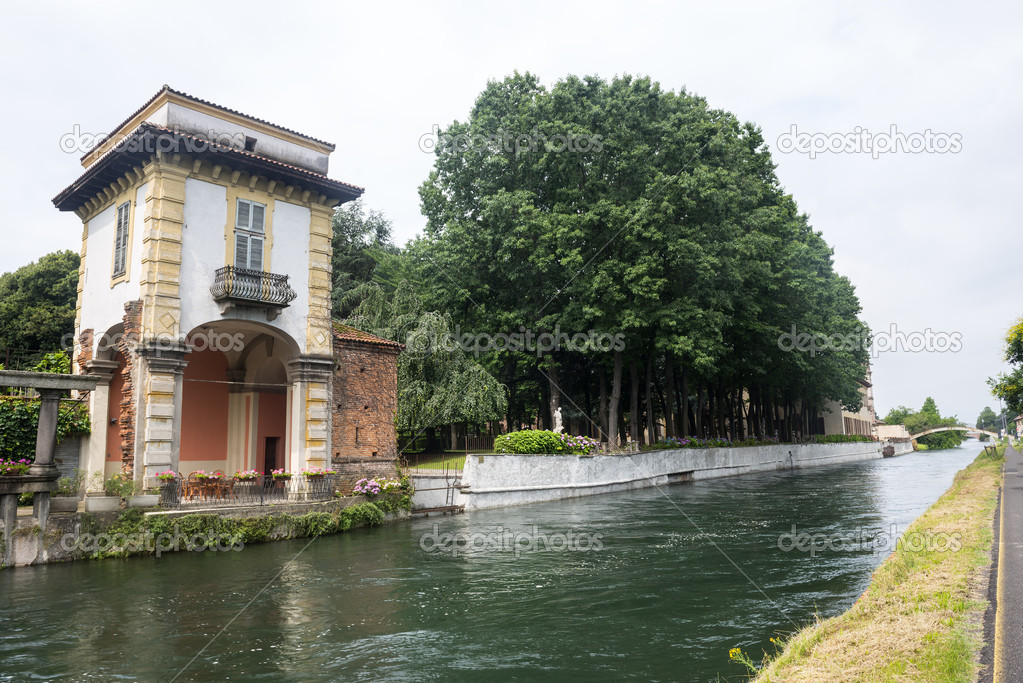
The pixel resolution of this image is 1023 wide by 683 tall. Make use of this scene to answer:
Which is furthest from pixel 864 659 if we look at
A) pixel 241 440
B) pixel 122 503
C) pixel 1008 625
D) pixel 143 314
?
pixel 241 440

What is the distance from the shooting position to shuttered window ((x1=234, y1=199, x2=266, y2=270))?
20.8 meters

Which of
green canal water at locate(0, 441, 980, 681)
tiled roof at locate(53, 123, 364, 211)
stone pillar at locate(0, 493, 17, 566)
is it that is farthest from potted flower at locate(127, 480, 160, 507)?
tiled roof at locate(53, 123, 364, 211)

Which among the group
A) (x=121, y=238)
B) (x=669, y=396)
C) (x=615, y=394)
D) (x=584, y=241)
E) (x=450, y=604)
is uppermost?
(x=584, y=241)

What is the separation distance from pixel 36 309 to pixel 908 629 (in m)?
42.1

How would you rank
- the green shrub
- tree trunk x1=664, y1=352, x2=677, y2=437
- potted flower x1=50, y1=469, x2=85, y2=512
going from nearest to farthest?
potted flower x1=50, y1=469, x2=85, y2=512 → the green shrub → tree trunk x1=664, y1=352, x2=677, y2=437

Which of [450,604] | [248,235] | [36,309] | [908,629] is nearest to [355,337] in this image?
[248,235]

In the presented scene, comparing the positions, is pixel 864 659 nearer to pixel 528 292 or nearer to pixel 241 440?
pixel 241 440

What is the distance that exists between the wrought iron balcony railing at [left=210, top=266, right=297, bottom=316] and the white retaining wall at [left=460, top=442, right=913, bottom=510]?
375 inches

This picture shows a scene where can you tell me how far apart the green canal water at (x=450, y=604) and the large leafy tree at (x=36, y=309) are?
2609 cm

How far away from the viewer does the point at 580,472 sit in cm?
3045

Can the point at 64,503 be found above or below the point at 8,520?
above

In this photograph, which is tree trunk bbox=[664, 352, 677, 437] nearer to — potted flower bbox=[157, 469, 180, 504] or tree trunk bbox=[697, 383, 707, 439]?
tree trunk bbox=[697, 383, 707, 439]

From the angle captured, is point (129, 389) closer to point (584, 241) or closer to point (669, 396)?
point (584, 241)

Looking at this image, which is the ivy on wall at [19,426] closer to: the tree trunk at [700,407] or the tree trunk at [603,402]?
the tree trunk at [603,402]
